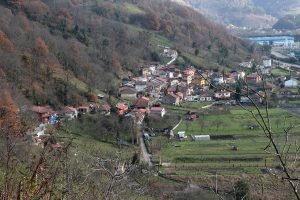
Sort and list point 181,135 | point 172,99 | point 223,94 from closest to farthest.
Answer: point 223,94, point 181,135, point 172,99

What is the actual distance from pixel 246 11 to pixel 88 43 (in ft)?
242

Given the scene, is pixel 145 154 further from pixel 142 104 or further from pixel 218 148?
pixel 142 104

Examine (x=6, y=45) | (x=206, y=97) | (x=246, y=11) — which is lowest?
(x=206, y=97)

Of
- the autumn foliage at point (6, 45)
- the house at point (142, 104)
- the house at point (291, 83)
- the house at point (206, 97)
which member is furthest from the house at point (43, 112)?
the house at point (291, 83)

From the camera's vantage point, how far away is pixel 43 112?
15.6 m

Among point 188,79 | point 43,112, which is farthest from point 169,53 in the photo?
point 43,112

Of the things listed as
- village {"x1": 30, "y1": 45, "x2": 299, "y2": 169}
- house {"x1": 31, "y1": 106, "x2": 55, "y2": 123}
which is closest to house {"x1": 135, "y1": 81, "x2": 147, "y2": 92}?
village {"x1": 30, "y1": 45, "x2": 299, "y2": 169}

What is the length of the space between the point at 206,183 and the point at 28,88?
8.41m

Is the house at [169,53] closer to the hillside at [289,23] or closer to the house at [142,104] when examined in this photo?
the house at [142,104]

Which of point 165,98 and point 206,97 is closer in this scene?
point 165,98

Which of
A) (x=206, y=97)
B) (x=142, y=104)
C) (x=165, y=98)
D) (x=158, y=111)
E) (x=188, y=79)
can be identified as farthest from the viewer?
(x=188, y=79)

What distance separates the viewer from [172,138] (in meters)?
16.3

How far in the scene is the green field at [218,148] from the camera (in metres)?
13.4

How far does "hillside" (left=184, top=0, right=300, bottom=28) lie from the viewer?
87938 millimetres
